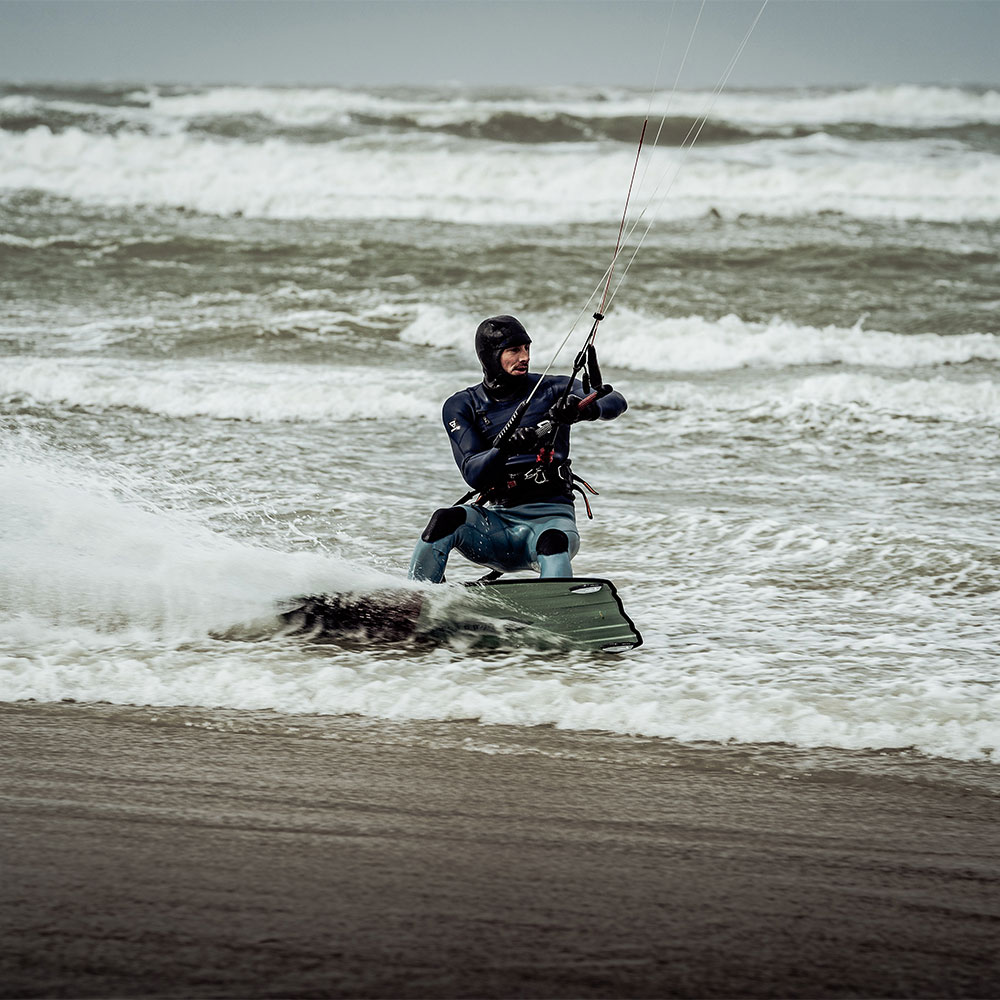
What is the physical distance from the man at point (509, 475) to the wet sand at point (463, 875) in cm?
123

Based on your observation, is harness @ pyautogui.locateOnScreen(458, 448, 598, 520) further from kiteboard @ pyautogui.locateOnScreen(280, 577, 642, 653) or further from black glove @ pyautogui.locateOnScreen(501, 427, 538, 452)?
kiteboard @ pyautogui.locateOnScreen(280, 577, 642, 653)

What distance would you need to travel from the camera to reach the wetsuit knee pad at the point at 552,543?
4.75 meters

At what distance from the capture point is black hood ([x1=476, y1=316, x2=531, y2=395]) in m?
4.85

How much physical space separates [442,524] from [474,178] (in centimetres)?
2120

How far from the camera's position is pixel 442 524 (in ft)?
15.6

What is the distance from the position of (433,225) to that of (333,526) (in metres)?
15.6

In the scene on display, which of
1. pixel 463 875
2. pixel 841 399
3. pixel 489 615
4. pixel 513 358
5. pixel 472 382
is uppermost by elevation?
pixel 513 358

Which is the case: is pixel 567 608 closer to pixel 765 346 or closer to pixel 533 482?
pixel 533 482

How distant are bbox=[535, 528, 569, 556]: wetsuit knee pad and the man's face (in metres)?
0.70

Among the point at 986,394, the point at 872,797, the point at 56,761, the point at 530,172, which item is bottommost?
the point at 56,761

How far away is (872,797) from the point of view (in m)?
3.43

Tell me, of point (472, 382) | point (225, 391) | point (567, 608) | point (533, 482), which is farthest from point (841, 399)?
point (567, 608)

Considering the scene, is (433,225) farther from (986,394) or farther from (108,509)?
(108,509)

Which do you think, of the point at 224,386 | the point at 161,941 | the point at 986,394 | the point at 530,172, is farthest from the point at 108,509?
the point at 530,172
